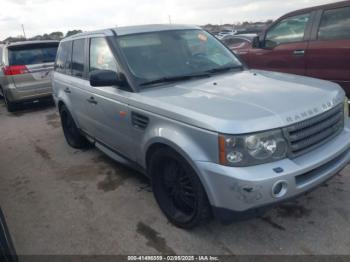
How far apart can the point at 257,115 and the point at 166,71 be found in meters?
1.36

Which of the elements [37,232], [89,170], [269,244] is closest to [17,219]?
[37,232]

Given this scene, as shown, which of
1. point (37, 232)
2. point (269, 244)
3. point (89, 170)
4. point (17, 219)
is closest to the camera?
point (269, 244)

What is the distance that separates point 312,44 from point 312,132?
139 inches

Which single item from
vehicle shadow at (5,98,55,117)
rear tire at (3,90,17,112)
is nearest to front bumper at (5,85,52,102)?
rear tire at (3,90,17,112)

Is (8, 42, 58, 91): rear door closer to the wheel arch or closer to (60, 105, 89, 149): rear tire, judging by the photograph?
(60, 105, 89, 149): rear tire

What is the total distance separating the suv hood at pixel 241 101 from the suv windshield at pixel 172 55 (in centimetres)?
21

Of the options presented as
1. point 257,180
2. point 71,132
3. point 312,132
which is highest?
point 312,132

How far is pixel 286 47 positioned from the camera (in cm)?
605

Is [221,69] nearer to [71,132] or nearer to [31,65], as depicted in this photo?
[71,132]

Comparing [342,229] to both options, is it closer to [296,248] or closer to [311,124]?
[296,248]

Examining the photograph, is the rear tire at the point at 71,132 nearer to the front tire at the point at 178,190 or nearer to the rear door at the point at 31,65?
the front tire at the point at 178,190

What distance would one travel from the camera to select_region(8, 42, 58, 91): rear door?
854 centimetres

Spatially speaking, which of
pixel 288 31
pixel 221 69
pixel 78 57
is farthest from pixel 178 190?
pixel 288 31

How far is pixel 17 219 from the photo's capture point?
12.0ft
